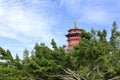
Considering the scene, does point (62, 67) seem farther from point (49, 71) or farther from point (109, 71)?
point (109, 71)

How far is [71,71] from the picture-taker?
2252 centimetres

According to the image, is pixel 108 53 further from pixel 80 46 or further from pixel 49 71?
pixel 49 71

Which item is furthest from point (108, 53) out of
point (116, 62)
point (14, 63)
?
point (14, 63)

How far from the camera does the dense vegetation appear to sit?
72.9ft

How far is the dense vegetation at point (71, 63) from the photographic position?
2223cm

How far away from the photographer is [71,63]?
74.5 ft

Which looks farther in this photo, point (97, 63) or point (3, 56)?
point (3, 56)

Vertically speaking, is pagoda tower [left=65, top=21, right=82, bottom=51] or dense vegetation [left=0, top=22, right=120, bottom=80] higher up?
pagoda tower [left=65, top=21, right=82, bottom=51]

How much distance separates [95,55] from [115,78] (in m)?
2.28

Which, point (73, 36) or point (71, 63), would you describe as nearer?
point (71, 63)

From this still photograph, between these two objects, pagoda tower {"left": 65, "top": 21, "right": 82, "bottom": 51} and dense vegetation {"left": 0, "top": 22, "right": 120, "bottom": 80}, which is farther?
pagoda tower {"left": 65, "top": 21, "right": 82, "bottom": 51}

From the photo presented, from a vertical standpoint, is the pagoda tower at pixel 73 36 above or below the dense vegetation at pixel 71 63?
above

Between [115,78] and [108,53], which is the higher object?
[108,53]

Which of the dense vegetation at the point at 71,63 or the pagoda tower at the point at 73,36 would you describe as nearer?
the dense vegetation at the point at 71,63
